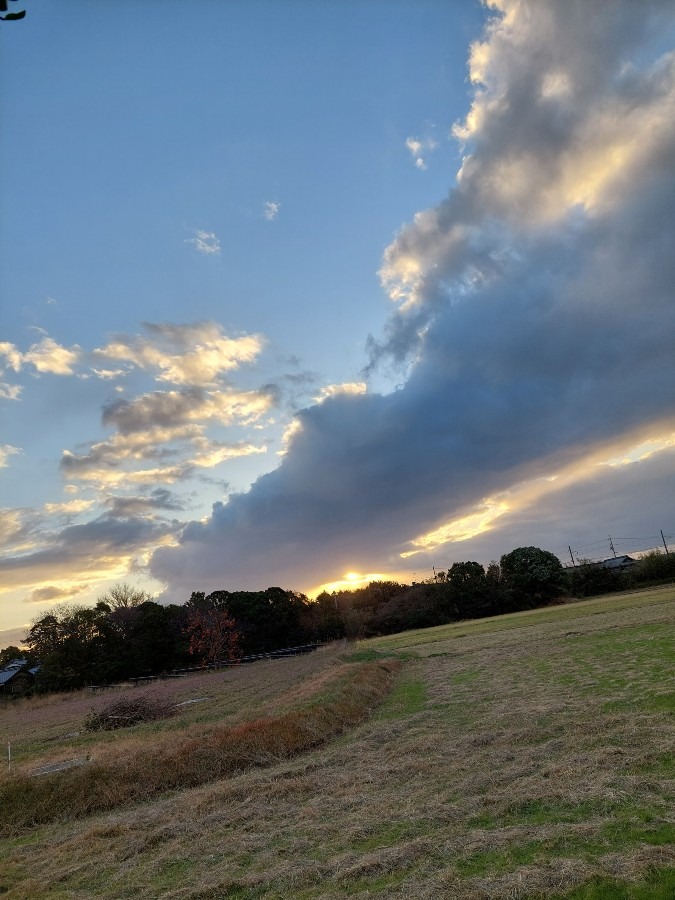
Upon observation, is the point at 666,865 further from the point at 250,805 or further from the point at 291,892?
the point at 250,805

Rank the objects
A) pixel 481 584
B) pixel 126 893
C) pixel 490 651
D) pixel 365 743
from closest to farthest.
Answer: pixel 126 893 → pixel 365 743 → pixel 490 651 → pixel 481 584

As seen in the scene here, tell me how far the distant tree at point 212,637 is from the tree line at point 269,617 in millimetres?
121

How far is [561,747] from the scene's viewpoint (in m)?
9.33

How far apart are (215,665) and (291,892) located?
60.1 m

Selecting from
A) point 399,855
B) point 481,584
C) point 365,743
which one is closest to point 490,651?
point 365,743

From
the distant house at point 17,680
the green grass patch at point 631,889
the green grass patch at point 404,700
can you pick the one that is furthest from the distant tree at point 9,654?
the green grass patch at point 631,889

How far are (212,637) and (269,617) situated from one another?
1173cm

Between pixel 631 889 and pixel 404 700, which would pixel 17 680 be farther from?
pixel 631 889

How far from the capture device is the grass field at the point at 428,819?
5398 millimetres

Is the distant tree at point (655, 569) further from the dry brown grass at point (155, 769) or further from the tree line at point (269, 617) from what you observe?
the dry brown grass at point (155, 769)

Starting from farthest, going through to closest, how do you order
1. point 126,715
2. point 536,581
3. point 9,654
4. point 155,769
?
point 9,654, point 536,581, point 126,715, point 155,769

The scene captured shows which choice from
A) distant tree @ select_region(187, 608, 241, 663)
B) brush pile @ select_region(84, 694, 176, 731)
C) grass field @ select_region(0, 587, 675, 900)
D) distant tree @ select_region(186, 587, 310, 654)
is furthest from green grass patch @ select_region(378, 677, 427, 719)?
distant tree @ select_region(186, 587, 310, 654)

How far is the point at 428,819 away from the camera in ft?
23.7

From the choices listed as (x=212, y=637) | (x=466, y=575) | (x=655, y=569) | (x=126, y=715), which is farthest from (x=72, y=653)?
(x=655, y=569)
